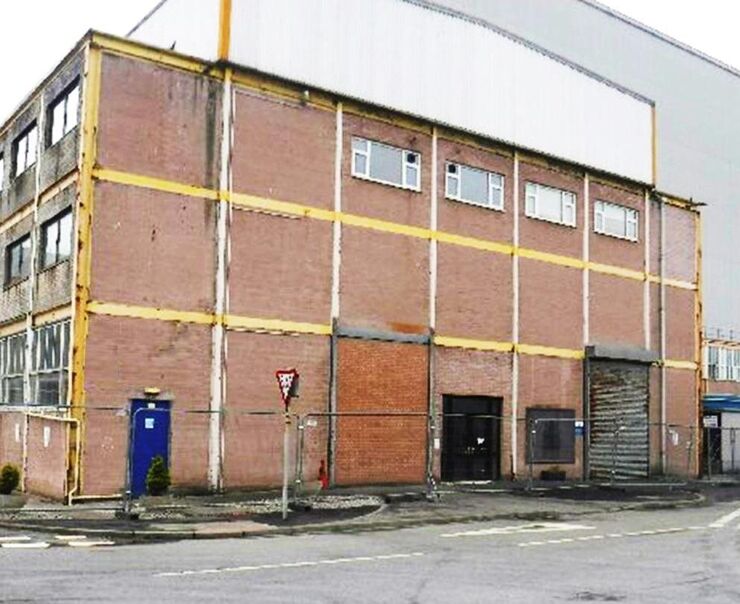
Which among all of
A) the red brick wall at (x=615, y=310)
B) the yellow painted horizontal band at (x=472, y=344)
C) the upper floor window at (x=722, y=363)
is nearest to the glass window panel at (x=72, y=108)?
the yellow painted horizontal band at (x=472, y=344)

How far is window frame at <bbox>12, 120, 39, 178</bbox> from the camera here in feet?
85.5

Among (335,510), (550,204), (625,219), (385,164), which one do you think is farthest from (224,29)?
(625,219)

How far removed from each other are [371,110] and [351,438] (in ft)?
31.1

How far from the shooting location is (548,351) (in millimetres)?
30703

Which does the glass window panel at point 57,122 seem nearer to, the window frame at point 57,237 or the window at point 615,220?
the window frame at point 57,237

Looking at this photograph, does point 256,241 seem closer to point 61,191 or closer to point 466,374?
point 61,191

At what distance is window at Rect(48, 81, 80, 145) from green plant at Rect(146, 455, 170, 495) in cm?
882

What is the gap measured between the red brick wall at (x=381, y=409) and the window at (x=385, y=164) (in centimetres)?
486

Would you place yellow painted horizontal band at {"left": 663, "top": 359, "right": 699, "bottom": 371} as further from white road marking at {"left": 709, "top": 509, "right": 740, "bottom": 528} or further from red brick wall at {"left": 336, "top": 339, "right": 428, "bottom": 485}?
white road marking at {"left": 709, "top": 509, "right": 740, "bottom": 528}

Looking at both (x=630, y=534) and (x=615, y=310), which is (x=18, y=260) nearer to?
(x=630, y=534)

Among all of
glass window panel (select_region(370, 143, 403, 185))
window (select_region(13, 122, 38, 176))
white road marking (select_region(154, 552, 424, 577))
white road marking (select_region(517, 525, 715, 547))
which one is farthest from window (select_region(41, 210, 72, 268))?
white road marking (select_region(517, 525, 715, 547))

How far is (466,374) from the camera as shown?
28.3 m

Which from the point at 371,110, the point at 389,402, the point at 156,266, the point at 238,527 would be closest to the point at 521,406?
→ the point at 389,402

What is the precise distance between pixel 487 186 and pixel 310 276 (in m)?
7.75
